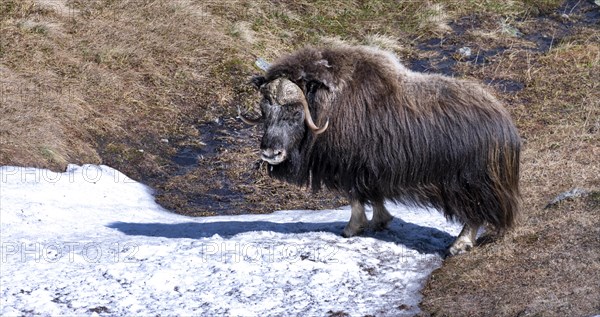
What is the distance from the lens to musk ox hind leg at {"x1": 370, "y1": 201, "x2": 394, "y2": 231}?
21.4 feet

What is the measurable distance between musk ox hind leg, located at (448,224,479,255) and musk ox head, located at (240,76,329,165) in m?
1.14

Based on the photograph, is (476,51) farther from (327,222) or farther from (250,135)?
(327,222)

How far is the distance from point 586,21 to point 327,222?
703 centimetres

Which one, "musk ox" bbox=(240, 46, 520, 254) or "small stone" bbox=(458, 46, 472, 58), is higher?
"small stone" bbox=(458, 46, 472, 58)

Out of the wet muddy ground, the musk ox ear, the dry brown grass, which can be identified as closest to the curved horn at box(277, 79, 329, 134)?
the musk ox ear

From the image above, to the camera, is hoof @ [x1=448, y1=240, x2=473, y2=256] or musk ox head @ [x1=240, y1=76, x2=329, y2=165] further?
hoof @ [x1=448, y1=240, x2=473, y2=256]

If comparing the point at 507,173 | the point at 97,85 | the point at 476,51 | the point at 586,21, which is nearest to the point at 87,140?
the point at 97,85

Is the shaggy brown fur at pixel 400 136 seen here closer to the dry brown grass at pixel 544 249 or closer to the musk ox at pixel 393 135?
the musk ox at pixel 393 135

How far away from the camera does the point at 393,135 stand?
6066 millimetres

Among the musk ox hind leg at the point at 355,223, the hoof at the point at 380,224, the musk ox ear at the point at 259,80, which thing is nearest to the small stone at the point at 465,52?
the hoof at the point at 380,224

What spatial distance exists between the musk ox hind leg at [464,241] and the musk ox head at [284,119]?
45.1 inches

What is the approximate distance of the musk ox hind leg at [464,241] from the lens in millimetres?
6262

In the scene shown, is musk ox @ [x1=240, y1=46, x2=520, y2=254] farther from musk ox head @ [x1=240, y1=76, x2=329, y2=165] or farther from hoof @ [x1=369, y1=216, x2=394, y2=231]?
hoof @ [x1=369, y1=216, x2=394, y2=231]

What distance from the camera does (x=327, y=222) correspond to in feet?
23.0
